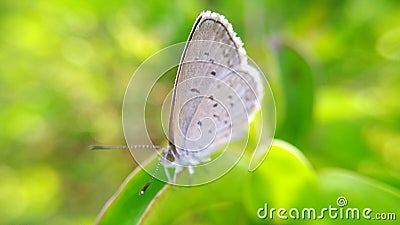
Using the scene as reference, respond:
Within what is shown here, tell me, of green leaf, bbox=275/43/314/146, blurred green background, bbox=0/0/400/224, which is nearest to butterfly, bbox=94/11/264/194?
green leaf, bbox=275/43/314/146

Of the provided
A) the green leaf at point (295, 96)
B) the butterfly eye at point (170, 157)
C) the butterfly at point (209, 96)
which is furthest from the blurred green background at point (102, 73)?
the butterfly eye at point (170, 157)

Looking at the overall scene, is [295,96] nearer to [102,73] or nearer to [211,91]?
[211,91]

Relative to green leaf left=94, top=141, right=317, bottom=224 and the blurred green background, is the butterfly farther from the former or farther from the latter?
the blurred green background

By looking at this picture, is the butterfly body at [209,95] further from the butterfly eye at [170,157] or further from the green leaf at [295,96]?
the green leaf at [295,96]

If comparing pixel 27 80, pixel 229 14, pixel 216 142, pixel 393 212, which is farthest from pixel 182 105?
pixel 27 80

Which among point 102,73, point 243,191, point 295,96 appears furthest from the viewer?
point 102,73

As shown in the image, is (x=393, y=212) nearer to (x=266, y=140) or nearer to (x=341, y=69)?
(x=266, y=140)

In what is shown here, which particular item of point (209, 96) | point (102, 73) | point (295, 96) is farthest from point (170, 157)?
point (102, 73)

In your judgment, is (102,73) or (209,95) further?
(102,73)
